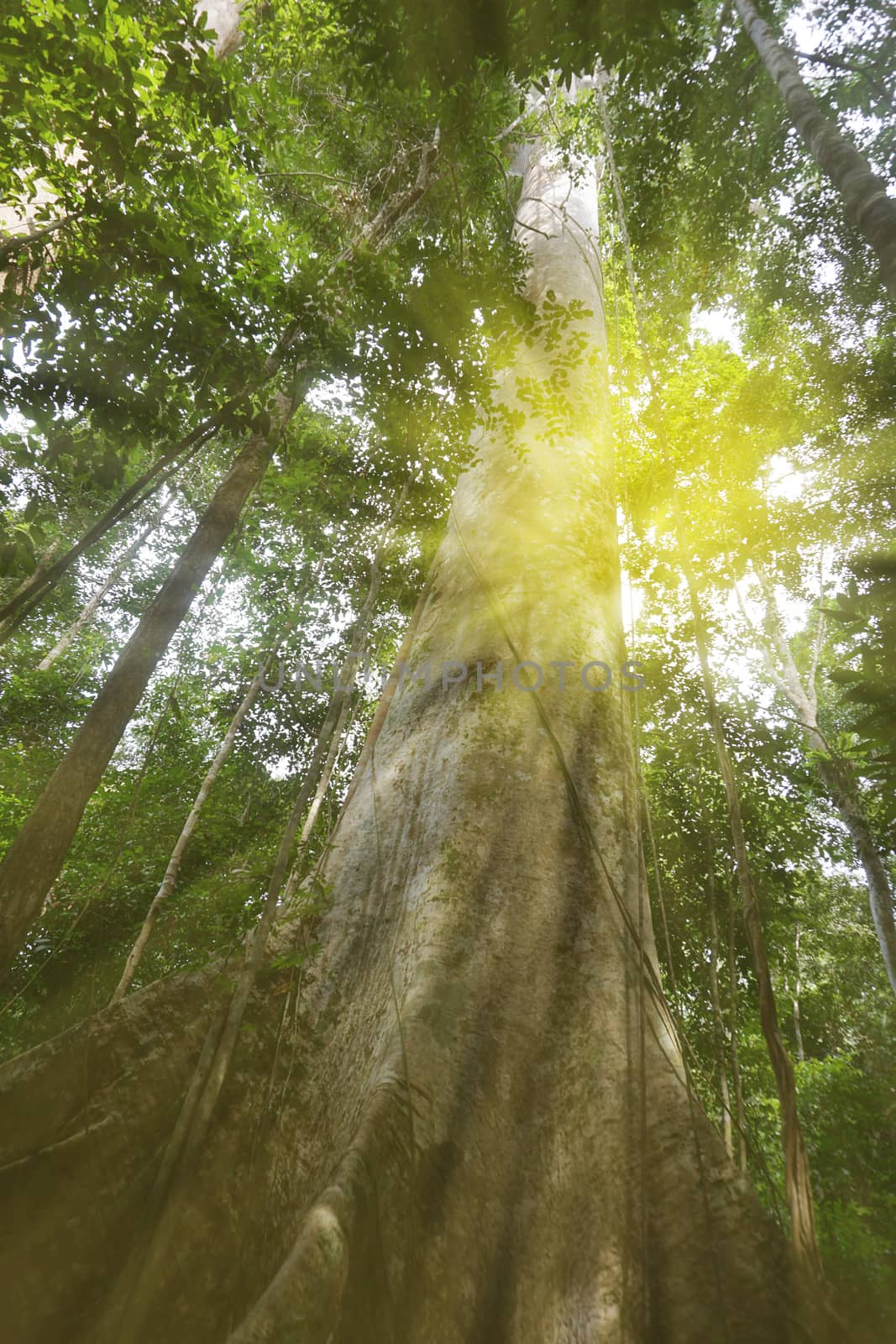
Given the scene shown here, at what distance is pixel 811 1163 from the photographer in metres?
5.65

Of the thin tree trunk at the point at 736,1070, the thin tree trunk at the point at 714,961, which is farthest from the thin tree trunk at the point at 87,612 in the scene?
the thin tree trunk at the point at 736,1070

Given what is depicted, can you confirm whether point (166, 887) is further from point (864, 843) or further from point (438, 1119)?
point (864, 843)

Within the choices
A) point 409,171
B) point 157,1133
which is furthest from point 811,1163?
point 409,171

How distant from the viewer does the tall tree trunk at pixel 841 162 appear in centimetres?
299

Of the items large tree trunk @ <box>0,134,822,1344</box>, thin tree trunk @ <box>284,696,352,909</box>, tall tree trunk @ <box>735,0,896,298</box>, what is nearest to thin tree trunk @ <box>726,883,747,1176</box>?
large tree trunk @ <box>0,134,822,1344</box>

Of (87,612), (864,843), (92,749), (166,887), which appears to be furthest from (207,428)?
(87,612)

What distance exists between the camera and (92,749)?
2.23 meters

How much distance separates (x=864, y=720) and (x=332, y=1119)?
3.51m

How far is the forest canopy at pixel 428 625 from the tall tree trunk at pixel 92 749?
0.06ft

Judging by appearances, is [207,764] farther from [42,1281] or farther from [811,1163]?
[811,1163]

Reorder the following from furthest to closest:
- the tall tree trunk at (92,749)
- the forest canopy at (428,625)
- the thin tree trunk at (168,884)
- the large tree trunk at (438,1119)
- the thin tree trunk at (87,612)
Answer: the thin tree trunk at (87,612), the thin tree trunk at (168,884), the tall tree trunk at (92,749), the forest canopy at (428,625), the large tree trunk at (438,1119)

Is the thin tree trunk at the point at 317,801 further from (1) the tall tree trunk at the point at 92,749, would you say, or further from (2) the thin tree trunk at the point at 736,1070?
(2) the thin tree trunk at the point at 736,1070

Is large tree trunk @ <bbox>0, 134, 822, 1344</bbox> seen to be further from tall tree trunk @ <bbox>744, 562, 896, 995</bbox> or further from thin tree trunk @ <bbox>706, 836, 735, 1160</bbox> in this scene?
tall tree trunk @ <bbox>744, 562, 896, 995</bbox>

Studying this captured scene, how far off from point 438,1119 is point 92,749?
171cm
